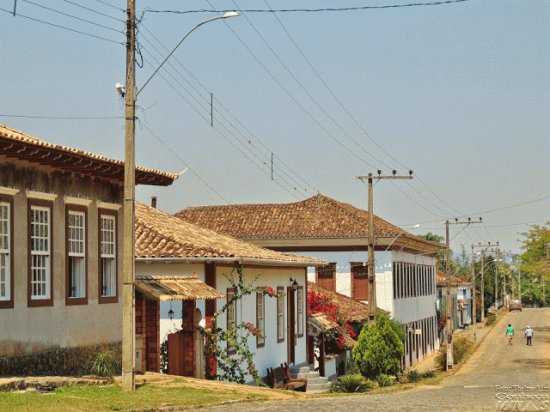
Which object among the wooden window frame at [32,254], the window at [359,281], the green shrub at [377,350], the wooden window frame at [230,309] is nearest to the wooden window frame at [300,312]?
the green shrub at [377,350]

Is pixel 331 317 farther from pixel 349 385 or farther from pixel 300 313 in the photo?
pixel 349 385

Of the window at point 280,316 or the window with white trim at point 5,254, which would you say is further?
the window at point 280,316

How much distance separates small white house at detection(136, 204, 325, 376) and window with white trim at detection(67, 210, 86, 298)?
2335 millimetres

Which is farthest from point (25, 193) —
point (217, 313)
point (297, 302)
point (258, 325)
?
point (297, 302)

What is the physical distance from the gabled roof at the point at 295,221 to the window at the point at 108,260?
2848 centimetres

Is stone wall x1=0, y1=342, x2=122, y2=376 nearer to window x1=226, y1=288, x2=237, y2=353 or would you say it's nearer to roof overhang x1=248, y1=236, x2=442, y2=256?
window x1=226, y1=288, x2=237, y2=353

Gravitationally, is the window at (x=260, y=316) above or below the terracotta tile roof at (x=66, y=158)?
below

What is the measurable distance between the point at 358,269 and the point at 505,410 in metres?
34.3

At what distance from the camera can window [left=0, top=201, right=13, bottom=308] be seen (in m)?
19.5

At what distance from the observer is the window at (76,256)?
869 inches

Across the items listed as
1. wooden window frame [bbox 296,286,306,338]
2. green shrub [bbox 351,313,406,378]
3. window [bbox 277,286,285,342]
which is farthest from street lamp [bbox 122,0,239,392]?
green shrub [bbox 351,313,406,378]

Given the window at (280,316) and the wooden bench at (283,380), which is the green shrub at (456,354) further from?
the wooden bench at (283,380)

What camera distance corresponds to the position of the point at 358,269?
53844 millimetres

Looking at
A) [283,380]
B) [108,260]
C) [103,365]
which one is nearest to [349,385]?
[283,380]
